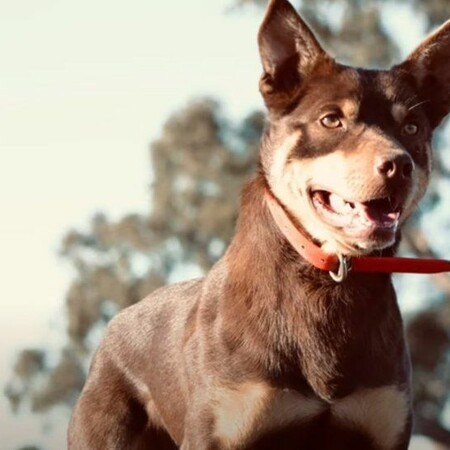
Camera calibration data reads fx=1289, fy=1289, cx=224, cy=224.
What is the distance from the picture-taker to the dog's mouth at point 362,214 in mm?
4965

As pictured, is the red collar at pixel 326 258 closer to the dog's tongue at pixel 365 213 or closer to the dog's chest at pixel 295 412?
the dog's tongue at pixel 365 213

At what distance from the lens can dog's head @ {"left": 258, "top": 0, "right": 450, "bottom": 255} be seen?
494cm

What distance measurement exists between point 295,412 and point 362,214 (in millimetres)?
897

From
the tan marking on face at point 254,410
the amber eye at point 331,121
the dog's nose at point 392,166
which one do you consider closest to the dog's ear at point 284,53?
the amber eye at point 331,121

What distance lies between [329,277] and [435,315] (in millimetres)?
12886

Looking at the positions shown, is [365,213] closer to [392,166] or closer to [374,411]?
[392,166]

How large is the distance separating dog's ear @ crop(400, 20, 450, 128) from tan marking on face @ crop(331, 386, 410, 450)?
118cm

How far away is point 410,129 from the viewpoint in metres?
5.24

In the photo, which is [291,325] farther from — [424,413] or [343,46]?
[343,46]

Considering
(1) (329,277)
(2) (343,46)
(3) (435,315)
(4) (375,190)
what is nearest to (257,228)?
(1) (329,277)

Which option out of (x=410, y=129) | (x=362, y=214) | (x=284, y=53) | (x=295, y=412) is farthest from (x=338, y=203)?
(x=295, y=412)

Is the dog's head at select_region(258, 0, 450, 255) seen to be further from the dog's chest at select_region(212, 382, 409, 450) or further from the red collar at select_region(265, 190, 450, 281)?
the dog's chest at select_region(212, 382, 409, 450)

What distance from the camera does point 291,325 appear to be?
5.35 meters

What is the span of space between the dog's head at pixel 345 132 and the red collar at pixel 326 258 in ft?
0.14
